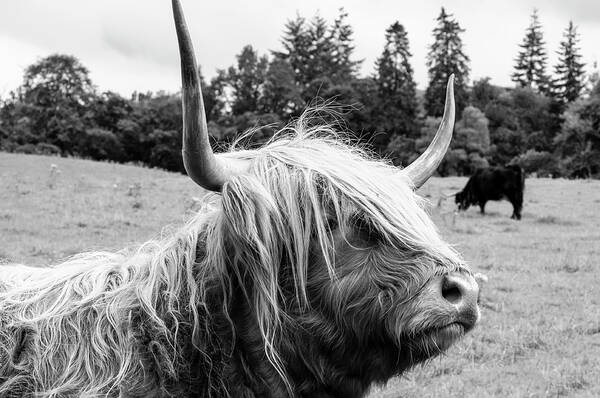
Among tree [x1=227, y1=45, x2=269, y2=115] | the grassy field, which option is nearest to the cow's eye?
the grassy field

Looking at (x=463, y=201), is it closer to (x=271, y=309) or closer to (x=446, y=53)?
(x=271, y=309)

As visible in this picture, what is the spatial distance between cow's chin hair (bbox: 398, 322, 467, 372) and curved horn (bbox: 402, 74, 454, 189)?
902 mm

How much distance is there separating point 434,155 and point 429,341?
1.13m

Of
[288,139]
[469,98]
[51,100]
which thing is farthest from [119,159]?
[288,139]

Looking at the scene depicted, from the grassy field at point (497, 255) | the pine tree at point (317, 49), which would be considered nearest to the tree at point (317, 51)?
the pine tree at point (317, 49)

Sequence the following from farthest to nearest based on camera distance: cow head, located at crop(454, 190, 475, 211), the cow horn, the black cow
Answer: cow head, located at crop(454, 190, 475, 211)
the black cow
the cow horn

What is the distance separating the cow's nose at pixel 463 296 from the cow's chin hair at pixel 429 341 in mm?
38

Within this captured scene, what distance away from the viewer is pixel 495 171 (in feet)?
64.7

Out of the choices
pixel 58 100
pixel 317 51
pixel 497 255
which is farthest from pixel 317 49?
pixel 497 255

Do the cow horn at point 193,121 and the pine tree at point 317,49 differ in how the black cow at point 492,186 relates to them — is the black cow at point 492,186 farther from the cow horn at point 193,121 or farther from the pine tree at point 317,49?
the pine tree at point 317,49

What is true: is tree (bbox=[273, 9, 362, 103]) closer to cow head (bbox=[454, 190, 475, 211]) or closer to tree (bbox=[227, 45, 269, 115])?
tree (bbox=[227, 45, 269, 115])

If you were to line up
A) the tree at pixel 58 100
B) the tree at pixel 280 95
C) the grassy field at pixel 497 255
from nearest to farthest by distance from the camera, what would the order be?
the grassy field at pixel 497 255, the tree at pixel 58 100, the tree at pixel 280 95

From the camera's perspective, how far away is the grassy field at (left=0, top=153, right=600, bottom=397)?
5.24 m

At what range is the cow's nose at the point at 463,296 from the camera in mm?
2154
